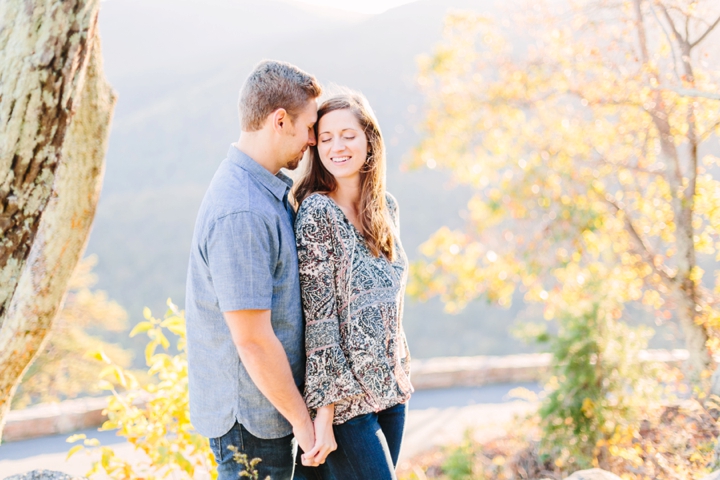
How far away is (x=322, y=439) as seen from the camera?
1.73 metres

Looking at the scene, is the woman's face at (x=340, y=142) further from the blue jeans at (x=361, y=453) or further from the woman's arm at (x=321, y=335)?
the blue jeans at (x=361, y=453)

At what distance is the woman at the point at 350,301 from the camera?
1.75 metres

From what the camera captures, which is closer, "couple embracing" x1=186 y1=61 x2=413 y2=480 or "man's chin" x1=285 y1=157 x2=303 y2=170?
"couple embracing" x1=186 y1=61 x2=413 y2=480

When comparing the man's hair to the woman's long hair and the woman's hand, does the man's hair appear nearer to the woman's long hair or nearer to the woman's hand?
the woman's long hair

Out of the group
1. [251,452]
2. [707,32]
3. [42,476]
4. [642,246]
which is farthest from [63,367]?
[707,32]

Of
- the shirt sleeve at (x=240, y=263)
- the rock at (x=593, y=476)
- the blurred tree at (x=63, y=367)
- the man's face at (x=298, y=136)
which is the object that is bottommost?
the blurred tree at (x=63, y=367)

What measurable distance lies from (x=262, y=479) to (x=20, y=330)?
2.94 ft

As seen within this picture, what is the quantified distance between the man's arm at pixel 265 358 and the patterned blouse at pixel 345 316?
95 mm

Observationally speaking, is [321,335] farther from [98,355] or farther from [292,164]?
[98,355]

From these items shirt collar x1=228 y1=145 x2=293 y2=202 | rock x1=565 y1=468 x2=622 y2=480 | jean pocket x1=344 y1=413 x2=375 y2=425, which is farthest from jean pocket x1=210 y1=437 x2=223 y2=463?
rock x1=565 y1=468 x2=622 y2=480

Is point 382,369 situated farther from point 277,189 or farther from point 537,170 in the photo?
point 537,170

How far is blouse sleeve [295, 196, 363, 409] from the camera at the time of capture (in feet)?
5.71

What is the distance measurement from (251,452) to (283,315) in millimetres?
431

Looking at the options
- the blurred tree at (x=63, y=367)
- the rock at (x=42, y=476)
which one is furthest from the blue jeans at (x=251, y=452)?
the blurred tree at (x=63, y=367)
